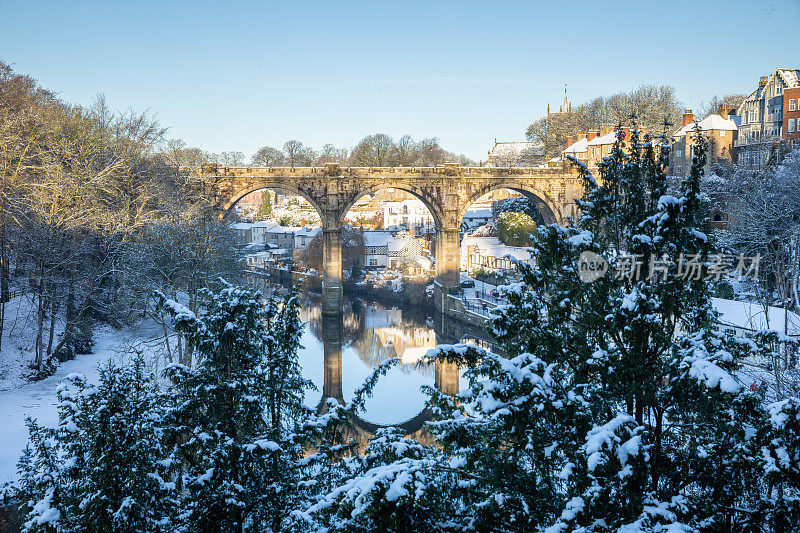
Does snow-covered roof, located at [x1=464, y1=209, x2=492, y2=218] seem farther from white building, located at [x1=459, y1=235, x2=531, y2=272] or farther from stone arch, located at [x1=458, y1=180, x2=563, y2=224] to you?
stone arch, located at [x1=458, y1=180, x2=563, y2=224]

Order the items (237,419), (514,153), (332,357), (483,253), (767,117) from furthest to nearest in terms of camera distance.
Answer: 1. (514,153)
2. (483,253)
3. (767,117)
4. (332,357)
5. (237,419)

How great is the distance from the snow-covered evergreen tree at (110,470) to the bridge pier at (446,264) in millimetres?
29947

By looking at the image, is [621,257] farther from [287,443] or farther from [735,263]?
[735,263]

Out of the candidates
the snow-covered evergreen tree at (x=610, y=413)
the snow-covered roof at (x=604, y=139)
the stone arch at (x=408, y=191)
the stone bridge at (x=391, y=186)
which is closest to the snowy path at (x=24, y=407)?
the snow-covered evergreen tree at (x=610, y=413)

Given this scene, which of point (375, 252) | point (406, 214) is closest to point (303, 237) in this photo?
point (375, 252)

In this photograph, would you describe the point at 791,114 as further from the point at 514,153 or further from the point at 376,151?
the point at 376,151

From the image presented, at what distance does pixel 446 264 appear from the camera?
119ft

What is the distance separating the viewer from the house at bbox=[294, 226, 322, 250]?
53.7m

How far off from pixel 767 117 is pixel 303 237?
→ 38.7 m

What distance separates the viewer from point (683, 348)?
5168 mm

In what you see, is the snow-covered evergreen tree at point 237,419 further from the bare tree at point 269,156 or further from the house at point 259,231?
the bare tree at point 269,156

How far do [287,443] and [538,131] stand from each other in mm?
69170

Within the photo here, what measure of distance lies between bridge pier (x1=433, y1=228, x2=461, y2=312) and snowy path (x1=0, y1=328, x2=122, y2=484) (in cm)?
1994

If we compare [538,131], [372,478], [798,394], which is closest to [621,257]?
[372,478]
